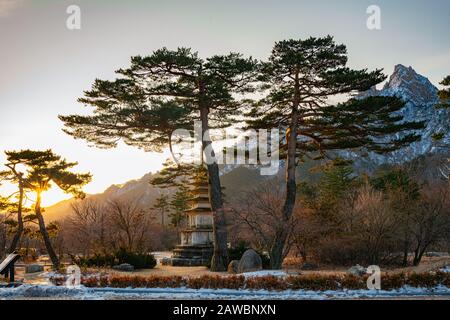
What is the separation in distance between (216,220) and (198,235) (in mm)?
5676

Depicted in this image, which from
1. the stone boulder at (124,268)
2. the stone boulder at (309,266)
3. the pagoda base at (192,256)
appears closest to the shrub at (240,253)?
the stone boulder at (309,266)

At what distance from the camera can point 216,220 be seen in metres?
25.5

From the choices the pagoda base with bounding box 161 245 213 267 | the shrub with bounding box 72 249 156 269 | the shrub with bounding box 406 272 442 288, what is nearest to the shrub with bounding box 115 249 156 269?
the shrub with bounding box 72 249 156 269

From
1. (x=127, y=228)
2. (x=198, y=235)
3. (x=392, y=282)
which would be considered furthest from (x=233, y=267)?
(x=127, y=228)

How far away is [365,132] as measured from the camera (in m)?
25.1

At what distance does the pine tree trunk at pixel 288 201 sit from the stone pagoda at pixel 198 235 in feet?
20.3

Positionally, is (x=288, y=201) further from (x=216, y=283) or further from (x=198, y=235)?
(x=216, y=283)

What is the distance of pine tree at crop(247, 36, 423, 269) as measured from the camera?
74.9ft

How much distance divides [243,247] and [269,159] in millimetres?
Result: 5571

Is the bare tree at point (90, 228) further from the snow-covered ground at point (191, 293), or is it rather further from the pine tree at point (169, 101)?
the snow-covered ground at point (191, 293)

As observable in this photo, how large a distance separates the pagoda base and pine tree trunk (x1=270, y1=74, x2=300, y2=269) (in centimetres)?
648
